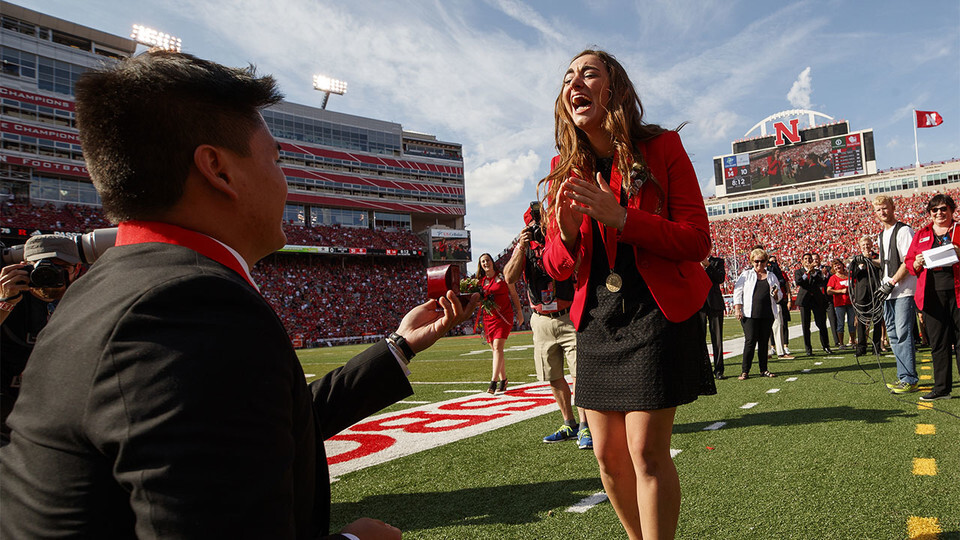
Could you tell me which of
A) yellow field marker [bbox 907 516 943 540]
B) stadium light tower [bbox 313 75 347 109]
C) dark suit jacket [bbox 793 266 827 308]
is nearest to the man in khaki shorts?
yellow field marker [bbox 907 516 943 540]

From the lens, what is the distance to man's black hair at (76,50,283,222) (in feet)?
3.29

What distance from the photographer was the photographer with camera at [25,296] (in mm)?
2852

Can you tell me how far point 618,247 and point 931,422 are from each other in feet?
14.1

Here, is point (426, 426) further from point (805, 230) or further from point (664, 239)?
point (805, 230)

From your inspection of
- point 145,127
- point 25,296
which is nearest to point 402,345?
point 145,127

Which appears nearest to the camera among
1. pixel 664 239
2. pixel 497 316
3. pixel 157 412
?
pixel 157 412

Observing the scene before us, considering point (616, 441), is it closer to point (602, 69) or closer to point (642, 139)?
point (642, 139)

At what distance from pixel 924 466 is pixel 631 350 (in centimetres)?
280

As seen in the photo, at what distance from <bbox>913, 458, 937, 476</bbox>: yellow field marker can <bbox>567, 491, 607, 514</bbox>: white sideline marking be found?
6.39 ft

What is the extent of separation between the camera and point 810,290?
38.7 ft

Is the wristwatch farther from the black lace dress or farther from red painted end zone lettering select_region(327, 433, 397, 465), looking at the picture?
red painted end zone lettering select_region(327, 433, 397, 465)

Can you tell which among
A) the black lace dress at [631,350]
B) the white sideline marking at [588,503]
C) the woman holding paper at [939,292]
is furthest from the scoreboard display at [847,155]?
the black lace dress at [631,350]

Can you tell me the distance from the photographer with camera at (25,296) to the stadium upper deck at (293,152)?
98.0 ft

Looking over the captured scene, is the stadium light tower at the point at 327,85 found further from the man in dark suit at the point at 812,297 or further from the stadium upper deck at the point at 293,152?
the man in dark suit at the point at 812,297
